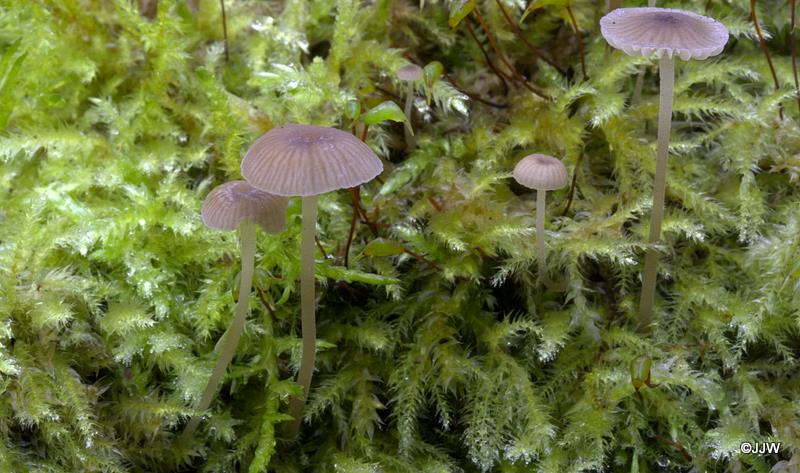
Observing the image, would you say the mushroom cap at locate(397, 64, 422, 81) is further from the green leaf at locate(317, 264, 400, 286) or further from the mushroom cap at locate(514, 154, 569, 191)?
the green leaf at locate(317, 264, 400, 286)

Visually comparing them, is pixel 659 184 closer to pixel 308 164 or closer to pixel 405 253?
pixel 405 253

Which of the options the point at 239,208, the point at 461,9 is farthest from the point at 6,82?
the point at 461,9

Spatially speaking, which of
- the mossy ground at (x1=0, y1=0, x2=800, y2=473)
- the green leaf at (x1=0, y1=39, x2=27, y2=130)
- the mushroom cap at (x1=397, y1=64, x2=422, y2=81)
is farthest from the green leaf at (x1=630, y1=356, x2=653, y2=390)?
the green leaf at (x1=0, y1=39, x2=27, y2=130)

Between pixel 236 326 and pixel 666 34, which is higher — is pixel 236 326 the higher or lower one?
the lower one

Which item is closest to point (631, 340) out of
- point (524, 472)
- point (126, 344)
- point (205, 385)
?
point (524, 472)

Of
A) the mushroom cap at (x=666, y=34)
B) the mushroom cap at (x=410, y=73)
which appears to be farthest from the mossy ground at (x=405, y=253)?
the mushroom cap at (x=666, y=34)

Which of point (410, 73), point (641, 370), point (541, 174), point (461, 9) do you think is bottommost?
point (641, 370)

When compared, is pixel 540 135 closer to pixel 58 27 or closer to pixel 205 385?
pixel 205 385
